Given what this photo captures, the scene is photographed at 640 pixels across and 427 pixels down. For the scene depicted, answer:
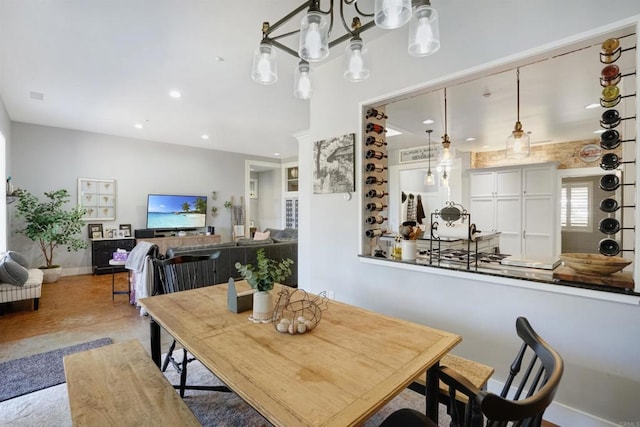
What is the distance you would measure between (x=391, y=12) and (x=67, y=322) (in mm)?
4413

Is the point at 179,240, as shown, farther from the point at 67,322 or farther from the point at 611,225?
the point at 611,225

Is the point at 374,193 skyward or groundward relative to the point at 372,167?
groundward

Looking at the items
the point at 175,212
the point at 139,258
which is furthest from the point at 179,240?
the point at 139,258

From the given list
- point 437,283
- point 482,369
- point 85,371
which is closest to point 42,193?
point 85,371

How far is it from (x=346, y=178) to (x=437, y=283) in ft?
3.96

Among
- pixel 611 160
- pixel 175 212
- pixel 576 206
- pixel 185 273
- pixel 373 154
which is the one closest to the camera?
pixel 611 160

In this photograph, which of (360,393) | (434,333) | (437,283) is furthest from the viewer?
(437,283)

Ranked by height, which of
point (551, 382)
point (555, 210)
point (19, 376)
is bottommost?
point (19, 376)

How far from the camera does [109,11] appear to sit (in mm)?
2346

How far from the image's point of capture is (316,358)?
3.95 ft

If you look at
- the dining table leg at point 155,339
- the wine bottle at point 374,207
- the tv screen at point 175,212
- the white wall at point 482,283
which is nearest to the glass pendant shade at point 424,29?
the white wall at point 482,283

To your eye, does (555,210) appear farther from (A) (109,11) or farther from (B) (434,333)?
(A) (109,11)

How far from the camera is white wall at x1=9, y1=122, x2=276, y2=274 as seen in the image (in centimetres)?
559

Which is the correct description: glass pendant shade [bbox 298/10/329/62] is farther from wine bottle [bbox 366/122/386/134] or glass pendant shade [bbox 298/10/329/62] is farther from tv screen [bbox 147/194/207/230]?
tv screen [bbox 147/194/207/230]
